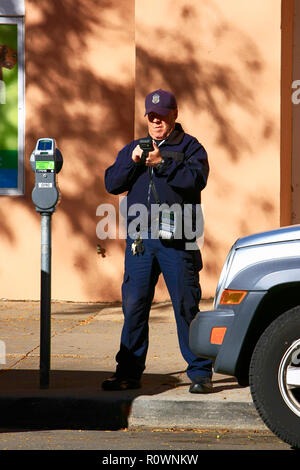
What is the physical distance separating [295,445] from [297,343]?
555mm

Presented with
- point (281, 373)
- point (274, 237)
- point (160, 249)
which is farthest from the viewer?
point (160, 249)

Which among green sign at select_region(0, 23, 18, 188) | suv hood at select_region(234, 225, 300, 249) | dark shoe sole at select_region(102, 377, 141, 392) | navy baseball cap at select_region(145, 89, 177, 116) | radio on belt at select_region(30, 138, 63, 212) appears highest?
green sign at select_region(0, 23, 18, 188)

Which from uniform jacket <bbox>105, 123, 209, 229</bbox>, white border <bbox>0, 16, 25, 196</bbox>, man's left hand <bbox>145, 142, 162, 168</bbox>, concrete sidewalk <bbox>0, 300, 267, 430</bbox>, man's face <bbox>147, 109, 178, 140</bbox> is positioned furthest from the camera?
white border <bbox>0, 16, 25, 196</bbox>

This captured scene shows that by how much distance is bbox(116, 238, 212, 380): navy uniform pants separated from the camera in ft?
21.7

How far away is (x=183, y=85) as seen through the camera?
1088 centimetres

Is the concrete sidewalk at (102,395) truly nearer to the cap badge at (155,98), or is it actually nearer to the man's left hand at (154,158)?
the man's left hand at (154,158)

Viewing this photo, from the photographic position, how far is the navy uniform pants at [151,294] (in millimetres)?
6605

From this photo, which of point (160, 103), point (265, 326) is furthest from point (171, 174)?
point (265, 326)

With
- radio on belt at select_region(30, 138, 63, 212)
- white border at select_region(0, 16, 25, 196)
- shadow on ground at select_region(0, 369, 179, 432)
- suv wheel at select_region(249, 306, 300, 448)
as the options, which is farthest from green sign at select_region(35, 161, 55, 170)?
white border at select_region(0, 16, 25, 196)

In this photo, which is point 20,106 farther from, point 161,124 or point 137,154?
→ point 137,154

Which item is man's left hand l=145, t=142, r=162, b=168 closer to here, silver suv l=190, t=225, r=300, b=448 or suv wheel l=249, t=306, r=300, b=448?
silver suv l=190, t=225, r=300, b=448

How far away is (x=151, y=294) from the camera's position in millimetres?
6746

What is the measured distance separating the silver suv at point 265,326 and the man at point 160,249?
957mm

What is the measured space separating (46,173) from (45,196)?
16 centimetres
